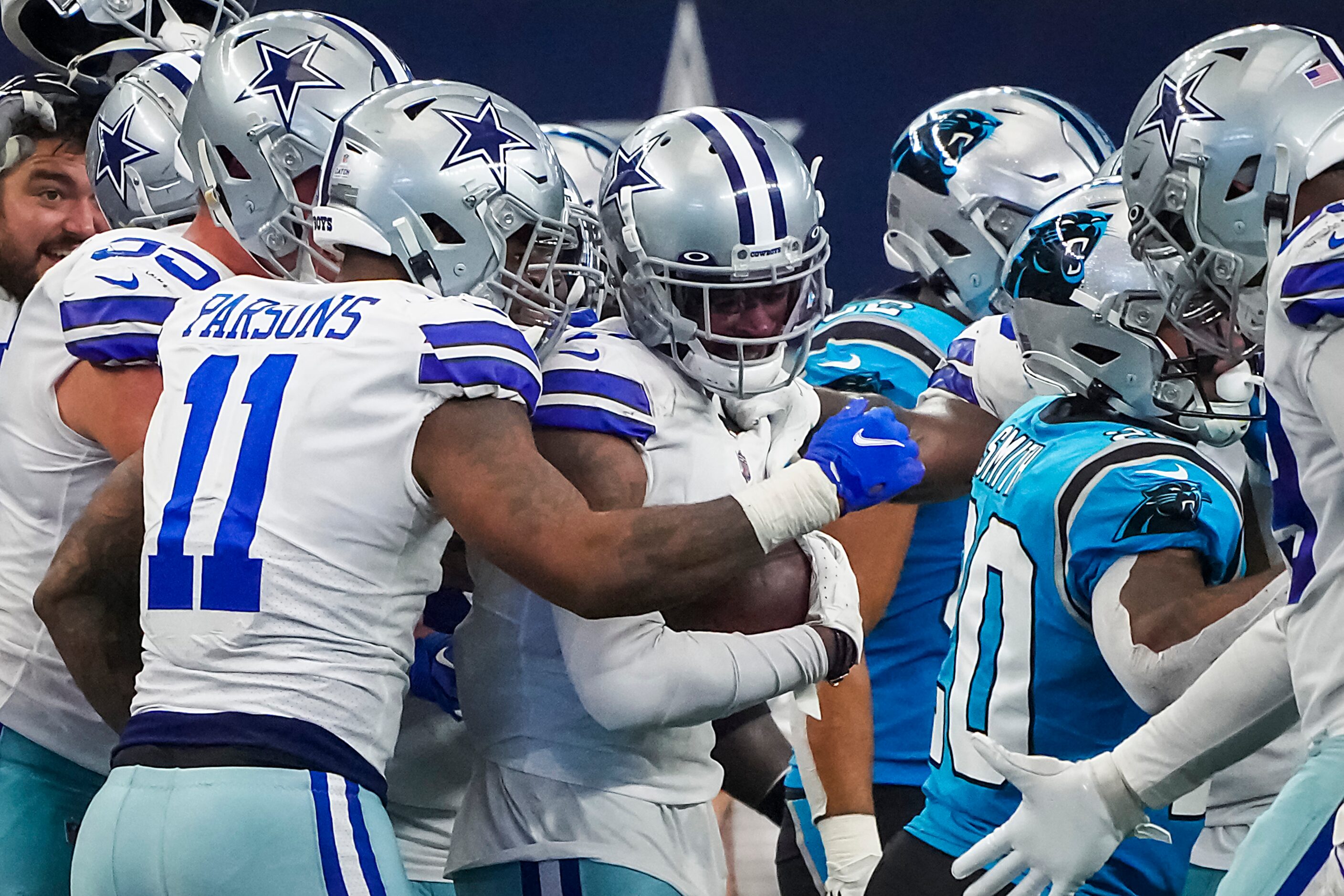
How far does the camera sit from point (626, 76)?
6.50m

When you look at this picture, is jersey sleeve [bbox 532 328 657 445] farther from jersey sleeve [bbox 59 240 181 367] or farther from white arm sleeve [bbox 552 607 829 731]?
jersey sleeve [bbox 59 240 181 367]

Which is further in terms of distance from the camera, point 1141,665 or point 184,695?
point 1141,665

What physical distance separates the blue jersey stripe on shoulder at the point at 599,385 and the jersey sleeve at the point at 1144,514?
63 cm

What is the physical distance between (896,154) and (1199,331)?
6.42 feet

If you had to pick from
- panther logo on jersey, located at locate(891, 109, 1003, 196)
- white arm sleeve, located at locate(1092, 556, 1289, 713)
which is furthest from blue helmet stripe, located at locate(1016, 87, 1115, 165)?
white arm sleeve, located at locate(1092, 556, 1289, 713)

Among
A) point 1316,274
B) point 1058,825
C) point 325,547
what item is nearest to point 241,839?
point 325,547

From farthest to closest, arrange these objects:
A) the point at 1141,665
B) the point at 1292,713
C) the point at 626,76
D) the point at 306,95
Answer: the point at 626,76 < the point at 306,95 < the point at 1141,665 < the point at 1292,713

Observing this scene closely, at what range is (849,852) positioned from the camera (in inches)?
116

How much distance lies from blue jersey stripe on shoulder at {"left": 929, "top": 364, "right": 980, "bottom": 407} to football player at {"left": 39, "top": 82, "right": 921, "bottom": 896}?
1.03 m

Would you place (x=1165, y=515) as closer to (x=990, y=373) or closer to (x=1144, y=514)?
(x=1144, y=514)

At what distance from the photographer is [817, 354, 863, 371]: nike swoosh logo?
3625 millimetres

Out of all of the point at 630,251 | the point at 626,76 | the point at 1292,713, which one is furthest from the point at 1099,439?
the point at 626,76

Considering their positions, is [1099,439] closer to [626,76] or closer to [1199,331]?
[1199,331]

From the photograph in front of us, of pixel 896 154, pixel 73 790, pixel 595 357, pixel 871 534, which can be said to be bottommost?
pixel 73 790
